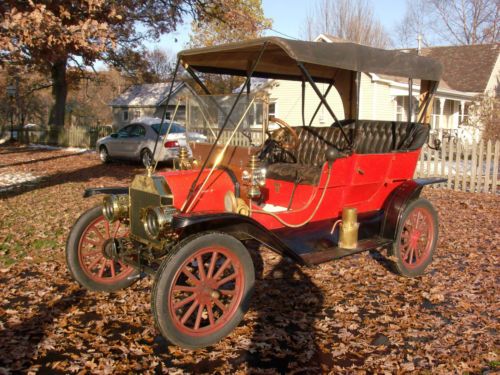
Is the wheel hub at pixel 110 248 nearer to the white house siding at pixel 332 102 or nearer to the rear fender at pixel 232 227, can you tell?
the rear fender at pixel 232 227

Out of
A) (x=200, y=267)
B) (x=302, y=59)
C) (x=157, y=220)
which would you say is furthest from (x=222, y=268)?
(x=302, y=59)

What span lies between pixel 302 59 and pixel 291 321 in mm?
2067

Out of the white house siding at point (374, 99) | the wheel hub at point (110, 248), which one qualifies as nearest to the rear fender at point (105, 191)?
the wheel hub at point (110, 248)

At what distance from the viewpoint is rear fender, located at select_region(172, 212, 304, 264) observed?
335 cm

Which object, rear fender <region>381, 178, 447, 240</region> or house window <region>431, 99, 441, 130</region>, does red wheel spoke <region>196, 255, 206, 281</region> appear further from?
house window <region>431, 99, 441, 130</region>

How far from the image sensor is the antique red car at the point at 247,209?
3430 millimetres

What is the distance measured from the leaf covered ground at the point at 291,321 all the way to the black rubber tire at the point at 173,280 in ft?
0.40

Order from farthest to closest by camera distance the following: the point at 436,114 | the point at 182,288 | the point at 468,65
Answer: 1. the point at 468,65
2. the point at 436,114
3. the point at 182,288

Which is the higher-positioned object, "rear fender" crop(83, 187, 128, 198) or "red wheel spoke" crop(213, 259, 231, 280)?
"rear fender" crop(83, 187, 128, 198)

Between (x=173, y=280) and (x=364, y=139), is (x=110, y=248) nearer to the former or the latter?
(x=173, y=280)

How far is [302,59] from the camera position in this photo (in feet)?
12.2

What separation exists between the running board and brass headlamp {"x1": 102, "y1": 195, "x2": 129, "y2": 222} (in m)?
1.55

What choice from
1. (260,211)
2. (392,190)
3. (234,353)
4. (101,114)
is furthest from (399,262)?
(101,114)

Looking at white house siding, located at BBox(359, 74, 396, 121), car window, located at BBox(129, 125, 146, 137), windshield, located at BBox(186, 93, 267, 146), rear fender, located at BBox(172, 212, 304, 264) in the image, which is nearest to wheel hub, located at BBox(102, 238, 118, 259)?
rear fender, located at BBox(172, 212, 304, 264)
